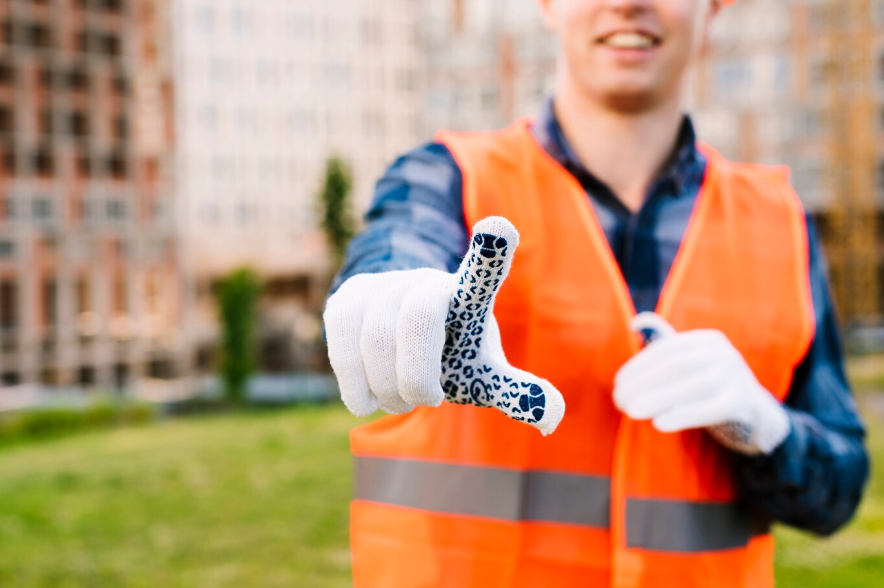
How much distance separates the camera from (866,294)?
25.8m

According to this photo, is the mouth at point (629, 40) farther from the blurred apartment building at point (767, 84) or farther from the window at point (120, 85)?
the window at point (120, 85)

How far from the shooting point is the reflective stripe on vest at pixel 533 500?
155 centimetres

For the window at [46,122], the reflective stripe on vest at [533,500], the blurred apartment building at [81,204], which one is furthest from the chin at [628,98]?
the window at [46,122]

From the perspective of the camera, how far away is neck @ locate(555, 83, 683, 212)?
1712mm

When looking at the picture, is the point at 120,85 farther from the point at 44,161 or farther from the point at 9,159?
the point at 9,159

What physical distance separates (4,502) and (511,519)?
782cm

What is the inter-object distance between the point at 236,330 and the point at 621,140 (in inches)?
1045

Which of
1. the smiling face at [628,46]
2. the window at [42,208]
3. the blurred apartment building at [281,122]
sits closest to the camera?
the smiling face at [628,46]

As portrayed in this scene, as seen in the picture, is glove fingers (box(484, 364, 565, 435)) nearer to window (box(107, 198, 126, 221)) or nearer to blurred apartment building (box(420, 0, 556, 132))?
window (box(107, 198, 126, 221))

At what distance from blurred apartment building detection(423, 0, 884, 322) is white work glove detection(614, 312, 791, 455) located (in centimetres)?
2781

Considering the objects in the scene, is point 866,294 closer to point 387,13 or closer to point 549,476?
point 387,13

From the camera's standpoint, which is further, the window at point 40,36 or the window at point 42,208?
the window at point 40,36

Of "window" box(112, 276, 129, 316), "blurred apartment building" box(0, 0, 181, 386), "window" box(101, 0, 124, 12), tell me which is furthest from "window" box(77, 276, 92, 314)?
"window" box(101, 0, 124, 12)

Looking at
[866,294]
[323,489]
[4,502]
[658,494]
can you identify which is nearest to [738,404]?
[658,494]
